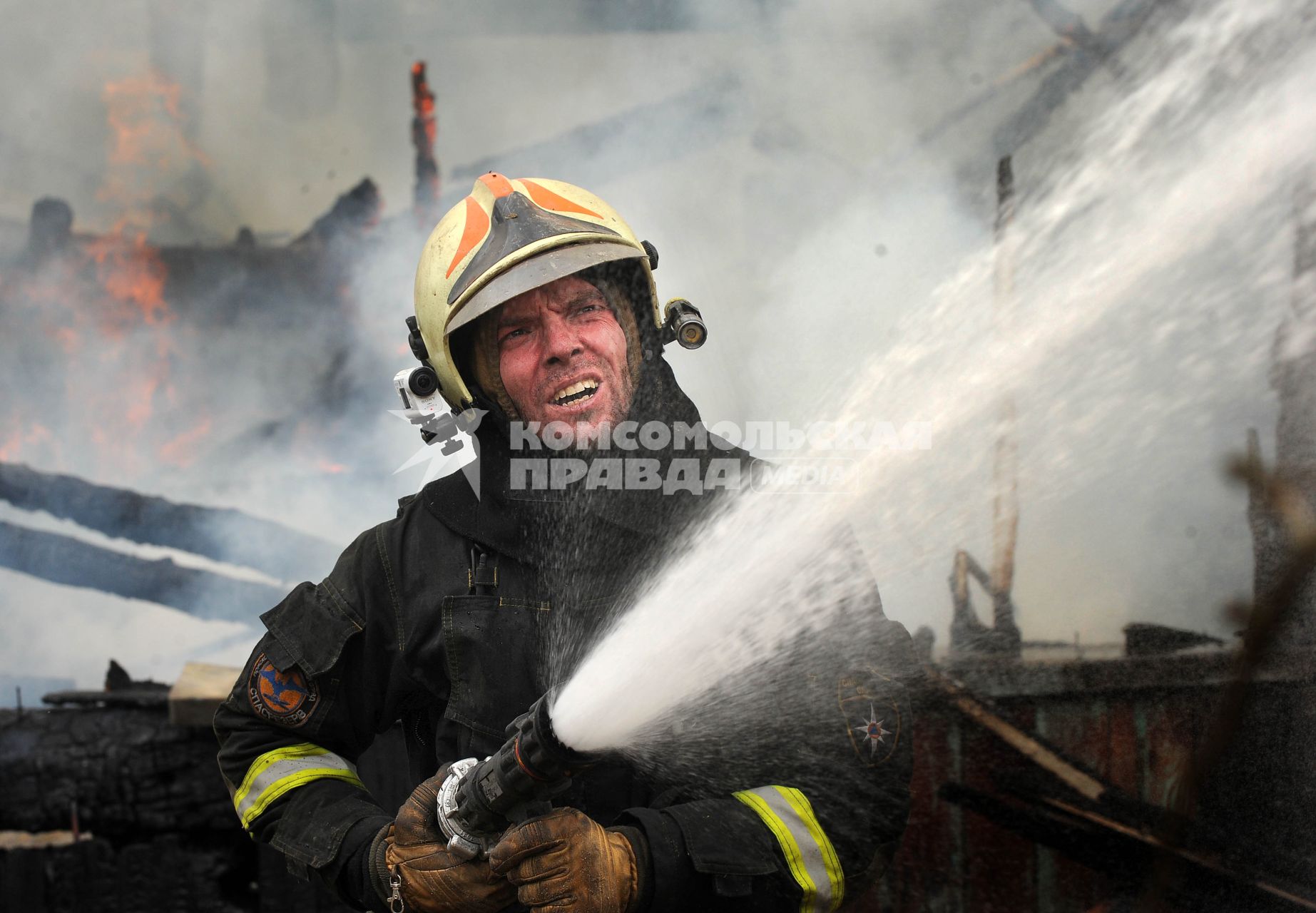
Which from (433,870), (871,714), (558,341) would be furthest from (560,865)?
(558,341)

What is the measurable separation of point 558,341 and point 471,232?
16.8 inches

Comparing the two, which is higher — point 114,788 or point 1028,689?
point 1028,689

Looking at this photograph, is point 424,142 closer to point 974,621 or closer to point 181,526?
point 181,526

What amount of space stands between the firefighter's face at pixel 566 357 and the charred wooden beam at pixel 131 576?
4.38 meters

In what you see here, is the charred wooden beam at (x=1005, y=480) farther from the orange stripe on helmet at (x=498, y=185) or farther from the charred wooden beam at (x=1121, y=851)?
the orange stripe on helmet at (x=498, y=185)

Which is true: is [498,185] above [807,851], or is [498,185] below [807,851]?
above

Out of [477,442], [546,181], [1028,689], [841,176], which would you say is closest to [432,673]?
[477,442]

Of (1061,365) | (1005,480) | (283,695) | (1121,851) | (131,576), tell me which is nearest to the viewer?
(283,695)

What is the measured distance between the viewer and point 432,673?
2.75 m

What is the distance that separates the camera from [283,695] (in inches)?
109

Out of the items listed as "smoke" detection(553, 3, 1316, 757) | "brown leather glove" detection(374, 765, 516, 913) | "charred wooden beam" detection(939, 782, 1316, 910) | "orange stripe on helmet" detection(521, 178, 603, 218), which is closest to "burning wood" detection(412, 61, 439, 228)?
"smoke" detection(553, 3, 1316, 757)

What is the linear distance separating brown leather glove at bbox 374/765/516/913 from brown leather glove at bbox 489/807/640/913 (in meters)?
0.10

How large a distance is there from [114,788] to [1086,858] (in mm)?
5332

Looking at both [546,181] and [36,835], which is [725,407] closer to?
[546,181]
